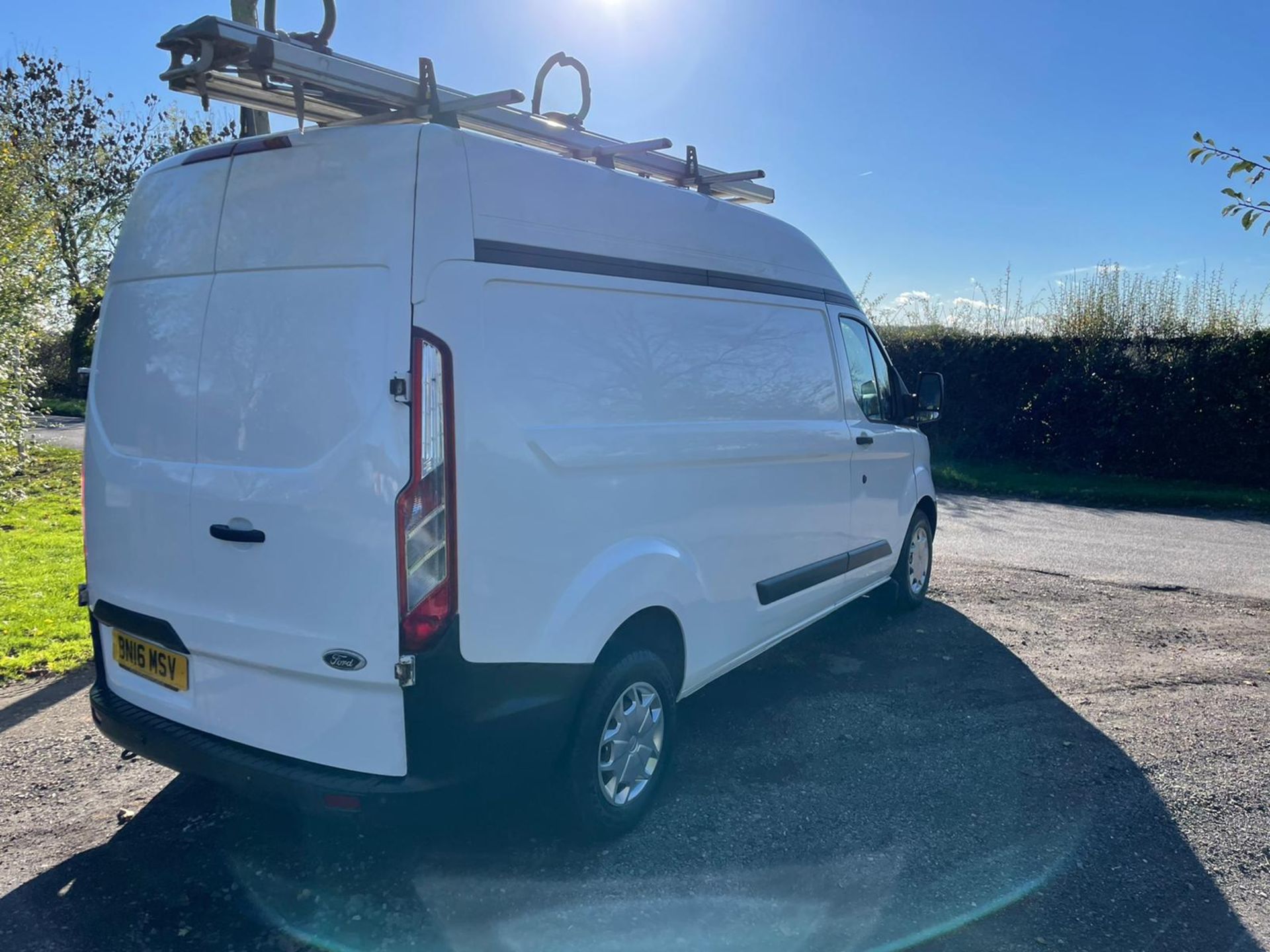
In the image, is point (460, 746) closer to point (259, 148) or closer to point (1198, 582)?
point (259, 148)

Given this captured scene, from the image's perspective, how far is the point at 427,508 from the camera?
274 cm

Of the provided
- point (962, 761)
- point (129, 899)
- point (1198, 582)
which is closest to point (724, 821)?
point (962, 761)

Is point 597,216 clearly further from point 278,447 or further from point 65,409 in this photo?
point 65,409

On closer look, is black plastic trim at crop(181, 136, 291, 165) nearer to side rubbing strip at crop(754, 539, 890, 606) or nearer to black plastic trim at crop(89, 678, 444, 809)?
black plastic trim at crop(89, 678, 444, 809)

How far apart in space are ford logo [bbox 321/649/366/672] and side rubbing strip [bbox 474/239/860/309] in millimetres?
1264

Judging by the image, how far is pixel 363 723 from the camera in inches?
110

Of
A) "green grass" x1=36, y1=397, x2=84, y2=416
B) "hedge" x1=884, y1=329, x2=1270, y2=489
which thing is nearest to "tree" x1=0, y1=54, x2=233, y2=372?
"green grass" x1=36, y1=397, x2=84, y2=416

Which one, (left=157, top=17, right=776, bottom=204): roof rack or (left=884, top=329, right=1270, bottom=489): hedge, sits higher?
(left=157, top=17, right=776, bottom=204): roof rack

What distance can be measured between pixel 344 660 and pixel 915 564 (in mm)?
4836

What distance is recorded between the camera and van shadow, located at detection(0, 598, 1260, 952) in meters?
2.93

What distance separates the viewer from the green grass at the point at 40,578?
5262 millimetres

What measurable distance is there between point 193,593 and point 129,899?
1017mm

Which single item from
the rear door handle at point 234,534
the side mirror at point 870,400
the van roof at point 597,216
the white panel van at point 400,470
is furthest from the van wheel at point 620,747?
the side mirror at point 870,400

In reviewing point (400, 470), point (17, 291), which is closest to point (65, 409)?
point (17, 291)
